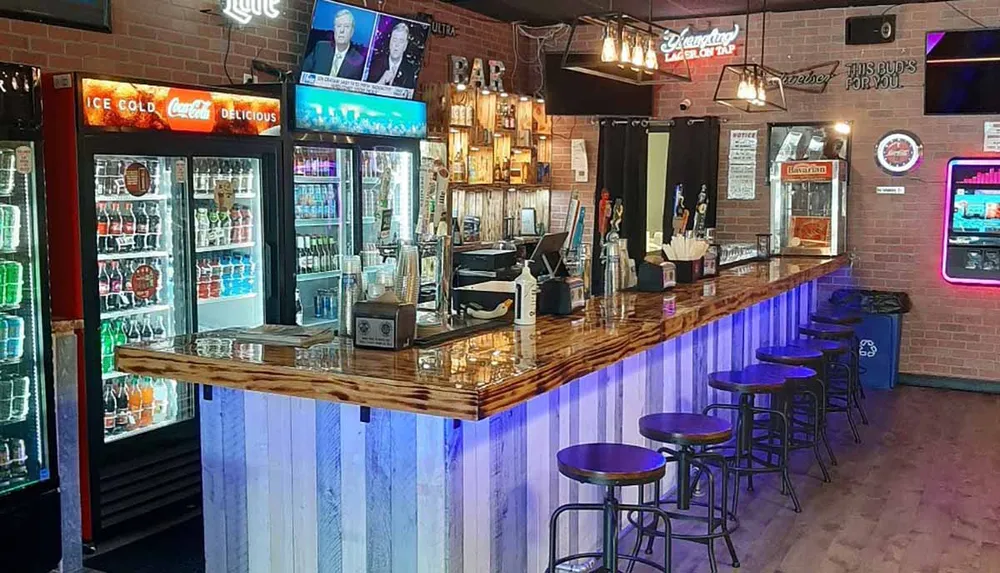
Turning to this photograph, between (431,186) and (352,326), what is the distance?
2.17 ft

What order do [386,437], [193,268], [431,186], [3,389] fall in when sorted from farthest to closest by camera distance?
[193,268], [3,389], [431,186], [386,437]

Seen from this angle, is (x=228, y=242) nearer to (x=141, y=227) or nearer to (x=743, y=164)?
(x=141, y=227)

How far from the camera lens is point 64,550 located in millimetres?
4055

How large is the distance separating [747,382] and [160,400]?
9.67ft

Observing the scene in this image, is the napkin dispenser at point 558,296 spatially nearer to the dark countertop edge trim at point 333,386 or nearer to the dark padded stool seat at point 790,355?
the dark countertop edge trim at point 333,386

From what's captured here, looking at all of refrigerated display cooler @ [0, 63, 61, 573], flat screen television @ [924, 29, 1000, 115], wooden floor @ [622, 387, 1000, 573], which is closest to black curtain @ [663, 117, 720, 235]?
flat screen television @ [924, 29, 1000, 115]

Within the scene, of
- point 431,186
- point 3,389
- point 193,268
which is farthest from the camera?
point 193,268

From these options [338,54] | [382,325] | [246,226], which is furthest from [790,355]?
[338,54]

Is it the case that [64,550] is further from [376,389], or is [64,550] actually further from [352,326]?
[376,389]

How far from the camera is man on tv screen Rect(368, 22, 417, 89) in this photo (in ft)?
21.3

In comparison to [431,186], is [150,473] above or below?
below

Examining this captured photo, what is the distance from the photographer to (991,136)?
7555 millimetres

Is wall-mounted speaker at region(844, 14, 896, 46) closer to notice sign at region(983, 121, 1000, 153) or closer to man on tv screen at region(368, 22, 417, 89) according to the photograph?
notice sign at region(983, 121, 1000, 153)

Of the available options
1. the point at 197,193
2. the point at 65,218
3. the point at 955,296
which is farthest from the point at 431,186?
the point at 955,296
